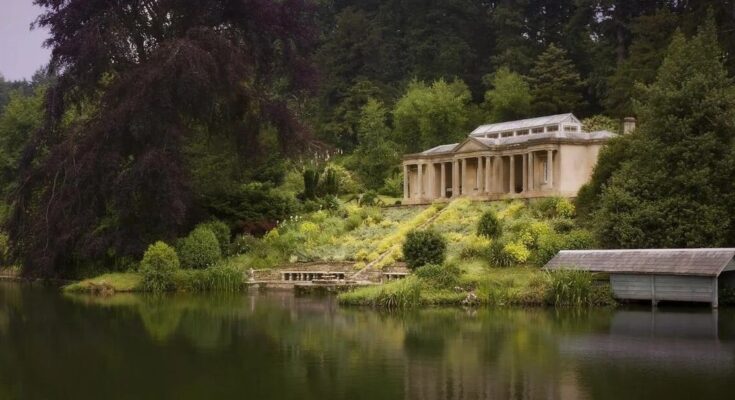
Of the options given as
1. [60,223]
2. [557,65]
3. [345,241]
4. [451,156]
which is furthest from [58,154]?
[557,65]

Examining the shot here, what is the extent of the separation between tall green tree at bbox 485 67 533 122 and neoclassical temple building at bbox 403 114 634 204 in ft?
23.4

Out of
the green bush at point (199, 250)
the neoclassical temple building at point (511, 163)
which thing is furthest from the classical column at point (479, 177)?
the green bush at point (199, 250)

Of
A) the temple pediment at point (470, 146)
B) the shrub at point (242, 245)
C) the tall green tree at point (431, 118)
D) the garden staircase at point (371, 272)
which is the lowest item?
the garden staircase at point (371, 272)

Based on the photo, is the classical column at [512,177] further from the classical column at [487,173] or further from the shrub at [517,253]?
the shrub at [517,253]

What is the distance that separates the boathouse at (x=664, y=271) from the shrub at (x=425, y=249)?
3.95 meters

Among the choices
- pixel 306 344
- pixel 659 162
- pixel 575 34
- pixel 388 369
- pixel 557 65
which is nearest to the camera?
pixel 388 369

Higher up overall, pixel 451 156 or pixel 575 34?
pixel 575 34

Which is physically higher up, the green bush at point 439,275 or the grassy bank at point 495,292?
the green bush at point 439,275

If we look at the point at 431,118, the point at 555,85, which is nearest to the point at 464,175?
the point at 555,85

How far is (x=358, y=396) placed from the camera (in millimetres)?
14266

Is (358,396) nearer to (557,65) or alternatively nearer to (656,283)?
(656,283)

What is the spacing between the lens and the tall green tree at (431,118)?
2454 inches

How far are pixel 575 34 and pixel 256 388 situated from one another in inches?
2261

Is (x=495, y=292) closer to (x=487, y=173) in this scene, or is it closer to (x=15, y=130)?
(x=487, y=173)
